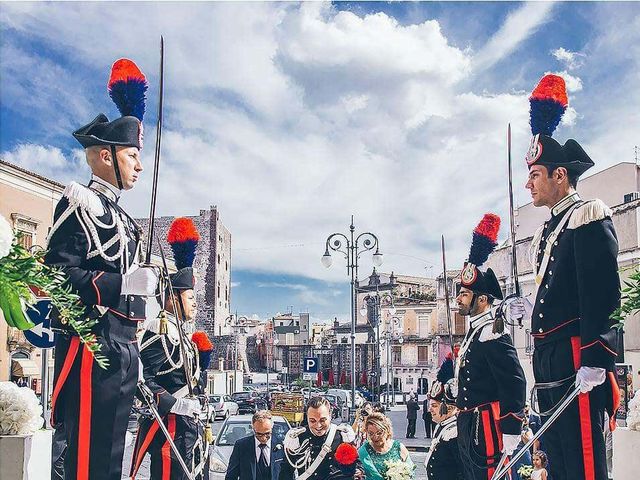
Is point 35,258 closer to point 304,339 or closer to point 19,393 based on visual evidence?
point 19,393

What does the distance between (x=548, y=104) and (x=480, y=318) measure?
5.74ft

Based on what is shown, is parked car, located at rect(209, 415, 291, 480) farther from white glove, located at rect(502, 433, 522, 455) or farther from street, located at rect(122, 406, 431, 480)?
white glove, located at rect(502, 433, 522, 455)

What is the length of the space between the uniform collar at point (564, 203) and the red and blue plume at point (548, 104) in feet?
1.31

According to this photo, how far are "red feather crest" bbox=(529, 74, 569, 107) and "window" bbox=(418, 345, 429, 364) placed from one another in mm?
61194

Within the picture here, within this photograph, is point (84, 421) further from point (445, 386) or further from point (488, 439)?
point (445, 386)

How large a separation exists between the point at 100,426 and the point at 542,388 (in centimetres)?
242

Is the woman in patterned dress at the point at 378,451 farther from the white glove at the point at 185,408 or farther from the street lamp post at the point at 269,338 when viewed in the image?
the street lamp post at the point at 269,338

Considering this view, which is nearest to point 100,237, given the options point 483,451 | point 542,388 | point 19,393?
point 19,393

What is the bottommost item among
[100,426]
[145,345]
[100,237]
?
[100,426]

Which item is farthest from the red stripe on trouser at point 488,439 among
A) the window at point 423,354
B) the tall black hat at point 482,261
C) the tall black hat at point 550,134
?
the window at point 423,354

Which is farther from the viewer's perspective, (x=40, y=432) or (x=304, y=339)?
(x=304, y=339)

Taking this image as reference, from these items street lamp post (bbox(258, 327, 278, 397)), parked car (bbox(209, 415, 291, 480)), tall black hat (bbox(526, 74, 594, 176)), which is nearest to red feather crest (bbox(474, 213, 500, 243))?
tall black hat (bbox(526, 74, 594, 176))

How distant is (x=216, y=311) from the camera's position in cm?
6175

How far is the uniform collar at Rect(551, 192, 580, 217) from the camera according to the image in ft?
15.1
